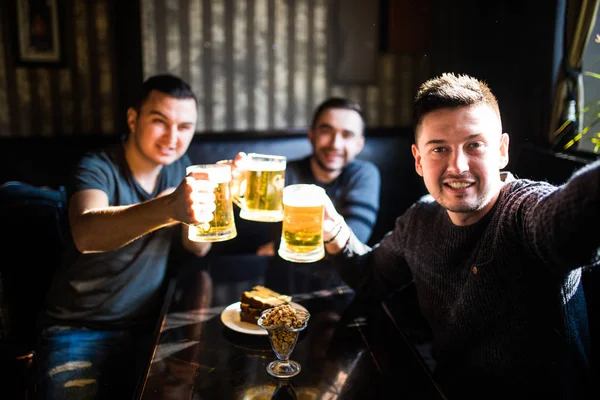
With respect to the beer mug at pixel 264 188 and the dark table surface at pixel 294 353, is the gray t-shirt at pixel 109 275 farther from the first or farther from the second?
the beer mug at pixel 264 188

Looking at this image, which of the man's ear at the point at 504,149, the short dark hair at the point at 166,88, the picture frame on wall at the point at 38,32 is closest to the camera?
the man's ear at the point at 504,149

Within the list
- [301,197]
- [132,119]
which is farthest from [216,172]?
[132,119]

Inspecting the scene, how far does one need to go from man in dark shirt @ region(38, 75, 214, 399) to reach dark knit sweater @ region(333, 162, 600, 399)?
1045mm

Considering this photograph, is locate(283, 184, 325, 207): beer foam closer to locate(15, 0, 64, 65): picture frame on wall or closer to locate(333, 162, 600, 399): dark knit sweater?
locate(333, 162, 600, 399): dark knit sweater

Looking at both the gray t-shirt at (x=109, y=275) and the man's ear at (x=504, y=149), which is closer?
the man's ear at (x=504, y=149)

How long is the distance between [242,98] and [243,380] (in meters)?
2.75

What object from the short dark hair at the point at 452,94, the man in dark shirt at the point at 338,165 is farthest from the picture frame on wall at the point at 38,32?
the short dark hair at the point at 452,94

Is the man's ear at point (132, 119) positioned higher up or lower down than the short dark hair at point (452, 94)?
lower down

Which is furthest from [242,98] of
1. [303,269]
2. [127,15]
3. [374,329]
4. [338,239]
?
[374,329]

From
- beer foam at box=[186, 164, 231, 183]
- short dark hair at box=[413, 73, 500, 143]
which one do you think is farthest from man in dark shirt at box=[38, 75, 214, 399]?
short dark hair at box=[413, 73, 500, 143]

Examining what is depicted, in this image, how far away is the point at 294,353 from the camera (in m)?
1.54

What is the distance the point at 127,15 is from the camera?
3.59 metres

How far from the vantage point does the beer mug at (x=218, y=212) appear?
1484 millimetres

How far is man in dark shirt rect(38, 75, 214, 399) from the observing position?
1892 millimetres
